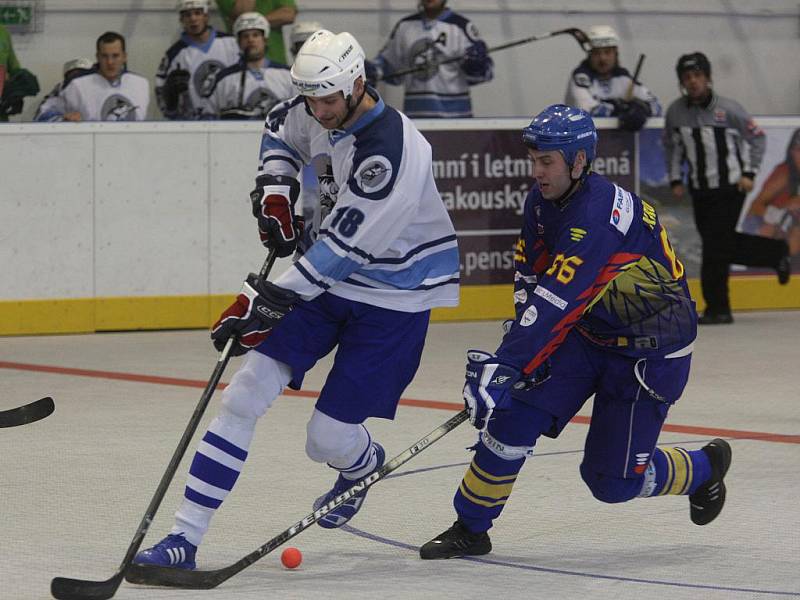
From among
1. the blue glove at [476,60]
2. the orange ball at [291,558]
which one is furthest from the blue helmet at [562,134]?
the blue glove at [476,60]

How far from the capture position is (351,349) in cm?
434

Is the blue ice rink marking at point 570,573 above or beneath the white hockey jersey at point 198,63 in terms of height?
beneath

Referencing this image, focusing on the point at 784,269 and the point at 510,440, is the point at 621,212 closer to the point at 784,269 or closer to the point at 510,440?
the point at 510,440

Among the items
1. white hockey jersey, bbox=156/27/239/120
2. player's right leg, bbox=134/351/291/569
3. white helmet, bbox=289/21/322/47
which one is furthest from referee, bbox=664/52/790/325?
player's right leg, bbox=134/351/291/569

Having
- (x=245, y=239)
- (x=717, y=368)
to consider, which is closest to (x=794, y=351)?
(x=717, y=368)

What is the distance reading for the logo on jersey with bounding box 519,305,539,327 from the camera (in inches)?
162

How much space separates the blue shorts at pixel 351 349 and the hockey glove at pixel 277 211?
0.80 feet

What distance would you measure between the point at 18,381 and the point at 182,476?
2.13m

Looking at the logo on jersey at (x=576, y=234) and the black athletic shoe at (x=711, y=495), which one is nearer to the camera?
the logo on jersey at (x=576, y=234)

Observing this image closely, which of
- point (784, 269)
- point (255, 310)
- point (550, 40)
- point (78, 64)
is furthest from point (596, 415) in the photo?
point (550, 40)

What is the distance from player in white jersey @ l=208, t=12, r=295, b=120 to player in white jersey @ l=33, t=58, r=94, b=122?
0.80 metres

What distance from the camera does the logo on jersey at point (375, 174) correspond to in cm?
417

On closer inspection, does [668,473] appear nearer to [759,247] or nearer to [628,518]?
[628,518]

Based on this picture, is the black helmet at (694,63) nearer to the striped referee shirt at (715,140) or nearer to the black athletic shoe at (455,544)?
the striped referee shirt at (715,140)
